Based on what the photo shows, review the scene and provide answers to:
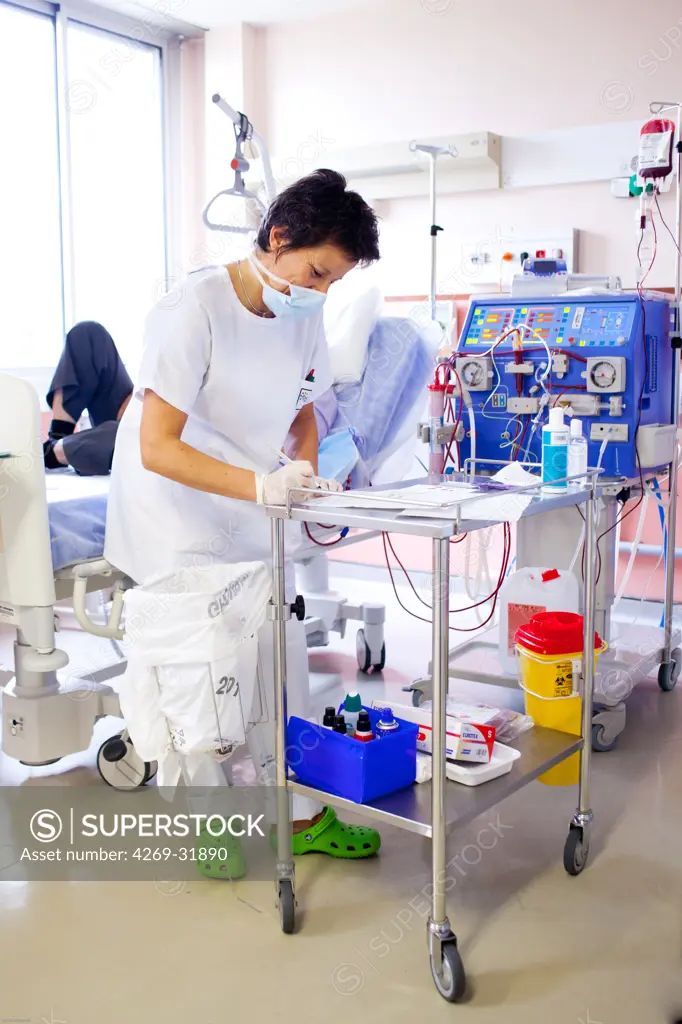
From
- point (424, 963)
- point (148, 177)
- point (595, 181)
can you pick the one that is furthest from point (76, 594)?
point (148, 177)

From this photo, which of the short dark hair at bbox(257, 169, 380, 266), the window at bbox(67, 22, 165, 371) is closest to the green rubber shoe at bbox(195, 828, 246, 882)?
the short dark hair at bbox(257, 169, 380, 266)

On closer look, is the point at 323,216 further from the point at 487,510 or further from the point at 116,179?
the point at 116,179

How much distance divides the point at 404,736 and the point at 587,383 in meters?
1.30

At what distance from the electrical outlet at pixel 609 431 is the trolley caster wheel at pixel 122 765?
4.78ft

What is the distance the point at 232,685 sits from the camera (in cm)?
179

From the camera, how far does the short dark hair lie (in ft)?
6.13

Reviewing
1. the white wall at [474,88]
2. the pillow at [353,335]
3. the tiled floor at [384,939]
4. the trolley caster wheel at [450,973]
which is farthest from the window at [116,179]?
the trolley caster wheel at [450,973]

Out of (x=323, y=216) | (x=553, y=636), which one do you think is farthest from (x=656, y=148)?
(x=553, y=636)

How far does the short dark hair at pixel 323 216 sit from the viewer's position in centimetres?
187

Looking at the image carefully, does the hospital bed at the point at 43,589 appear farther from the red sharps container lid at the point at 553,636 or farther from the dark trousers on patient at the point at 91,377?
the dark trousers on patient at the point at 91,377

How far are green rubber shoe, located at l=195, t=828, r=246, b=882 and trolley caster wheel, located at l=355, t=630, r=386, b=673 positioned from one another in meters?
1.35

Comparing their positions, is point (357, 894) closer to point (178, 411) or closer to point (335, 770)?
point (335, 770)

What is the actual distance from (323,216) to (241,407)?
450 mm

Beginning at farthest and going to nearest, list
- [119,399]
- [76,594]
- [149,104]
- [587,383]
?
[149,104] → [119,399] → [587,383] → [76,594]
